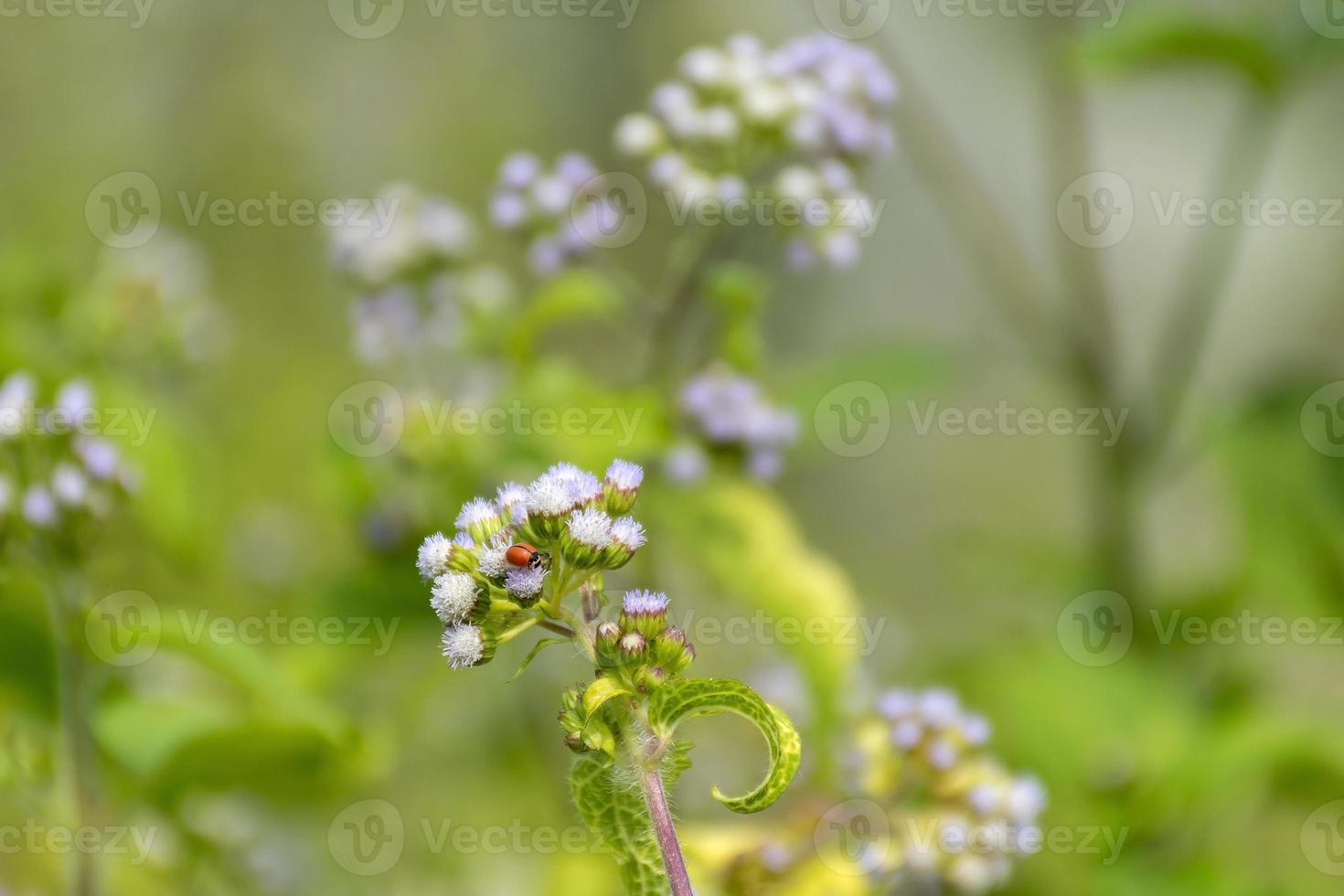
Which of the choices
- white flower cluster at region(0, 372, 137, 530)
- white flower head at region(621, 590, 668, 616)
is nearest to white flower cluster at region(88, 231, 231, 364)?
white flower cluster at region(0, 372, 137, 530)

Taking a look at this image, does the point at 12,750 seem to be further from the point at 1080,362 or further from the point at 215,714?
the point at 1080,362

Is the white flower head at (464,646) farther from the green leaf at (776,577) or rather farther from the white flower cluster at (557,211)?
the white flower cluster at (557,211)

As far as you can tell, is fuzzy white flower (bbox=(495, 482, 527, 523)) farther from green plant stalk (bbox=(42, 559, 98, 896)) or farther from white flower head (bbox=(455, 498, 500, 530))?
green plant stalk (bbox=(42, 559, 98, 896))

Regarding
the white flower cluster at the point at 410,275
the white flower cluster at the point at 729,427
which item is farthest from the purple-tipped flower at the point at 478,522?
the white flower cluster at the point at 410,275

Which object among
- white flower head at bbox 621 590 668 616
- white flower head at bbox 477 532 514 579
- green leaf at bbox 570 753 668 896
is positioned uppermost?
white flower head at bbox 477 532 514 579

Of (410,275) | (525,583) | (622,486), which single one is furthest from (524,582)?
(410,275)

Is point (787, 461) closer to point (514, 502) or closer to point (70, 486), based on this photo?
point (70, 486)
